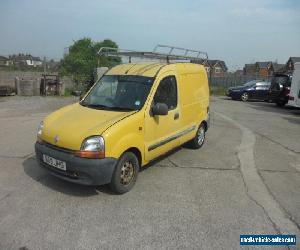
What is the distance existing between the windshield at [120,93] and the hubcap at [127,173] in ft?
3.10

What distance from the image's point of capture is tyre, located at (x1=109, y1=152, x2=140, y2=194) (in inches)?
191

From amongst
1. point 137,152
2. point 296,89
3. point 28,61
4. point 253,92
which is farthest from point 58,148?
point 28,61

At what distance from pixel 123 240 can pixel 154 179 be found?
2.03 meters

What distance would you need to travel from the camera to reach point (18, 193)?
495 centimetres

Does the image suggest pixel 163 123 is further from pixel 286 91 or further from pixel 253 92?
pixel 253 92

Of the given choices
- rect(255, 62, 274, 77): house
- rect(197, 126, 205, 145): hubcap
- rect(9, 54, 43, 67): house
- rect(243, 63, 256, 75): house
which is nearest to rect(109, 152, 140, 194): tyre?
rect(197, 126, 205, 145): hubcap

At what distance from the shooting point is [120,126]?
4.82 meters

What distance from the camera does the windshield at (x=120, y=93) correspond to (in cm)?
553

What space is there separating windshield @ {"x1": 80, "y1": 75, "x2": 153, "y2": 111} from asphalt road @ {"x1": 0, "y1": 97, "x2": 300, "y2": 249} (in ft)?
4.44

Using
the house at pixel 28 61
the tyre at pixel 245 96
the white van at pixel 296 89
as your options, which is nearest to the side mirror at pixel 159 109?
the white van at pixel 296 89

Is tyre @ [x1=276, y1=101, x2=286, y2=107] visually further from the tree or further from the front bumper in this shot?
the front bumper

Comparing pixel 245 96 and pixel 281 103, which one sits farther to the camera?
pixel 245 96

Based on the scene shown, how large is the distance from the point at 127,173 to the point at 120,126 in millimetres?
808

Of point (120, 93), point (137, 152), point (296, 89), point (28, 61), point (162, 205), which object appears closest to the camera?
point (162, 205)
